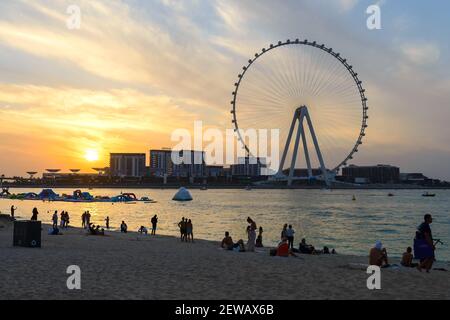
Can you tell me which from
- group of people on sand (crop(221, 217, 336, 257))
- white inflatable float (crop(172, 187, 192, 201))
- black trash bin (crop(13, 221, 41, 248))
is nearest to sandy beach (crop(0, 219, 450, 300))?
group of people on sand (crop(221, 217, 336, 257))

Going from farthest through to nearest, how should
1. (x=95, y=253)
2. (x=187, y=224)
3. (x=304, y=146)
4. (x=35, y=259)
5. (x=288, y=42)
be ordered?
(x=304, y=146), (x=288, y=42), (x=187, y=224), (x=95, y=253), (x=35, y=259)

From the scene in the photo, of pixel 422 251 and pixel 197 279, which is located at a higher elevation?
pixel 422 251

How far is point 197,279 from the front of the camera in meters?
13.5

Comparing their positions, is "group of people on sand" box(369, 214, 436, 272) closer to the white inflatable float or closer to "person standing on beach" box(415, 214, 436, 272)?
Answer: "person standing on beach" box(415, 214, 436, 272)

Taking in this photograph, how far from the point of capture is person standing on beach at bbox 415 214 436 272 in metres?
14.3

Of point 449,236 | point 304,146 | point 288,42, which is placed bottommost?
point 449,236

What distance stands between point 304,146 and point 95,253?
111086 millimetres

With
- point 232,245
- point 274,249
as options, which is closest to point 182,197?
point 232,245

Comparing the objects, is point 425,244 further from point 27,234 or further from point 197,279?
point 27,234

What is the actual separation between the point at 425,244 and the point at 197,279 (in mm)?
6727

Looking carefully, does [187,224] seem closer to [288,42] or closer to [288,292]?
[288,292]

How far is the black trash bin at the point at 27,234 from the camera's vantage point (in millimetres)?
20781

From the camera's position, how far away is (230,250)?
23.6m
